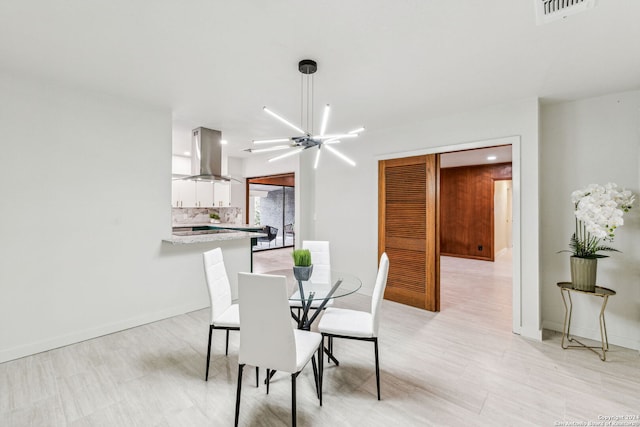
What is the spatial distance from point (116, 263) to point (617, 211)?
4773mm

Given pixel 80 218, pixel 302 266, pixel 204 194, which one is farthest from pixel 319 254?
pixel 204 194

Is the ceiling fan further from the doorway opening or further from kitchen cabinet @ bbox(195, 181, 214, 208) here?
the doorway opening

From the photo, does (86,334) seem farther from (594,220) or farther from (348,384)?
(594,220)

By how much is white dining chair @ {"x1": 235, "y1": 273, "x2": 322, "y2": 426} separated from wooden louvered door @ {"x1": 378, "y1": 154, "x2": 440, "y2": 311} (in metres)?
2.56

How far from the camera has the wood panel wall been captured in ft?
23.5

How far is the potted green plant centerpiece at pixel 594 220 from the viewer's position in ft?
8.20

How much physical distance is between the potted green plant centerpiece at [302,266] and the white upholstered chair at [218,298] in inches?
22.3

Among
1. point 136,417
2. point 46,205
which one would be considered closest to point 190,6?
point 46,205

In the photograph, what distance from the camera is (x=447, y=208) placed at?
25.9ft

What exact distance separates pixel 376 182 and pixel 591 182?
2.35m

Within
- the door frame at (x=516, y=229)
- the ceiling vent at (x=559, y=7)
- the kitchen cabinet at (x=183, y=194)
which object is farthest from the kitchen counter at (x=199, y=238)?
the ceiling vent at (x=559, y=7)

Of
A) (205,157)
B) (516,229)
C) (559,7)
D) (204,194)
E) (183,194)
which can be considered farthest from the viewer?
(204,194)

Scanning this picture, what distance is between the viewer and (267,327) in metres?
1.64

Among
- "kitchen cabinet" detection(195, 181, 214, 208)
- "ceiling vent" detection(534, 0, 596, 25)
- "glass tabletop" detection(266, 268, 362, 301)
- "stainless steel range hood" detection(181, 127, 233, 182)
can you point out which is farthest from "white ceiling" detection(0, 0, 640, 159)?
"kitchen cabinet" detection(195, 181, 214, 208)
